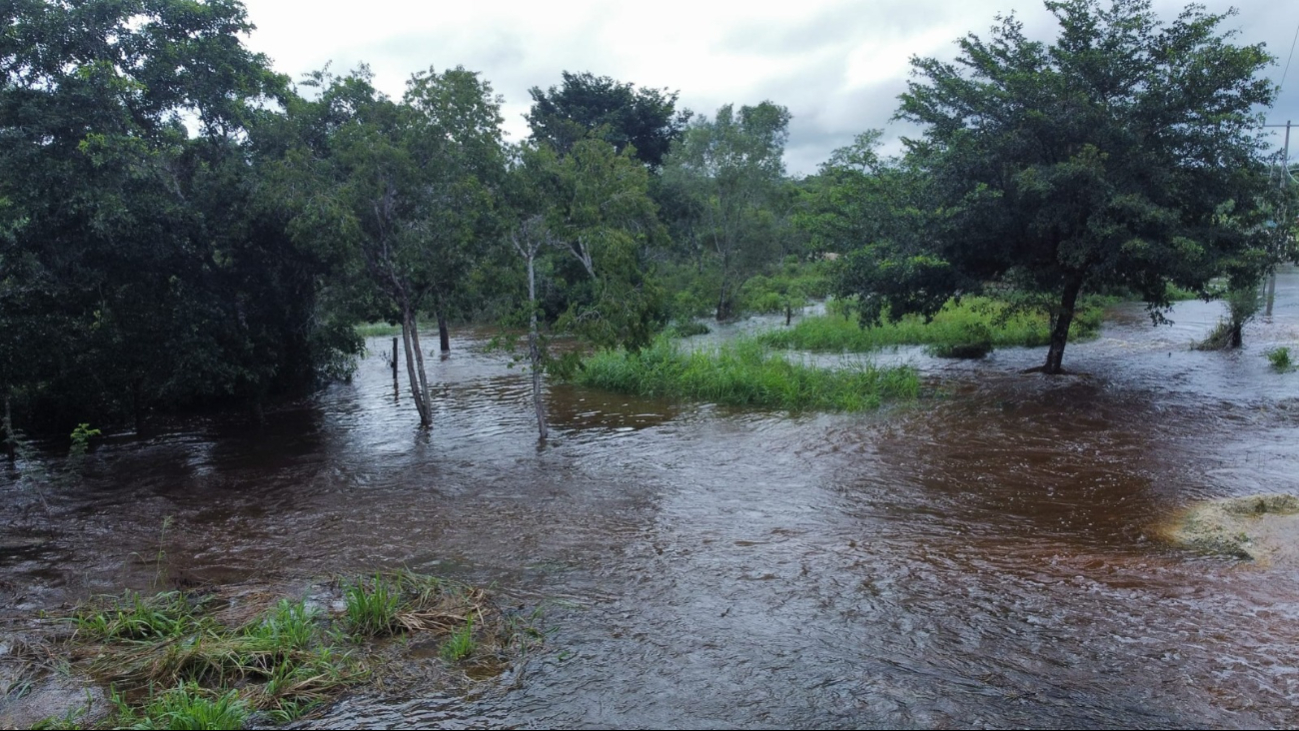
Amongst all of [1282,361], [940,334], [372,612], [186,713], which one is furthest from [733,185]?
[186,713]

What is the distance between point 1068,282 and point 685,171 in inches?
713

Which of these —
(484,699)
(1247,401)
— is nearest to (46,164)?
(484,699)

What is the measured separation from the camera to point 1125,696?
538cm

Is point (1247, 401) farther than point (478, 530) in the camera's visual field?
Yes

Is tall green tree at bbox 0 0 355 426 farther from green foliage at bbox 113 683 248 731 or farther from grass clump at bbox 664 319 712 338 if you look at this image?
grass clump at bbox 664 319 712 338

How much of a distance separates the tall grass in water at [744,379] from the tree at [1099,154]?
243 centimetres

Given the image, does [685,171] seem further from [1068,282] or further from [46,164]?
[46,164]

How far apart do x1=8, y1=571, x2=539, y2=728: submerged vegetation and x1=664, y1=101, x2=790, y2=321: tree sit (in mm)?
26703

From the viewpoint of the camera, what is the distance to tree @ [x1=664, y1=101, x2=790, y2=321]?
3180cm

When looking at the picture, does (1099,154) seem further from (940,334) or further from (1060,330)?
(940,334)

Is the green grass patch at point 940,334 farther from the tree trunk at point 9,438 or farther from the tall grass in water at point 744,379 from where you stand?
the tree trunk at point 9,438

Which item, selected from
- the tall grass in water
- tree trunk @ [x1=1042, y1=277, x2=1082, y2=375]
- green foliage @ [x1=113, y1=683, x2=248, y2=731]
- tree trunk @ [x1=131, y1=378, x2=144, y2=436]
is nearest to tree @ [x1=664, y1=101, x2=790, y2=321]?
the tall grass in water

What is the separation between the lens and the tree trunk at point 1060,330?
58.4 ft

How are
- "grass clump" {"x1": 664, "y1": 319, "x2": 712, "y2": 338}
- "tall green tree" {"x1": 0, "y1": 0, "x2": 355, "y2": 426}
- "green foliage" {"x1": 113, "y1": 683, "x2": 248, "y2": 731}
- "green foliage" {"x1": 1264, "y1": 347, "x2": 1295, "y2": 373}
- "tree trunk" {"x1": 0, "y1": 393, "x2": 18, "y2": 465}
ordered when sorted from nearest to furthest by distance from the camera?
1. "green foliage" {"x1": 113, "y1": 683, "x2": 248, "y2": 731}
2. "tall green tree" {"x1": 0, "y1": 0, "x2": 355, "y2": 426}
3. "tree trunk" {"x1": 0, "y1": 393, "x2": 18, "y2": 465}
4. "green foliage" {"x1": 1264, "y1": 347, "x2": 1295, "y2": 373}
5. "grass clump" {"x1": 664, "y1": 319, "x2": 712, "y2": 338}
